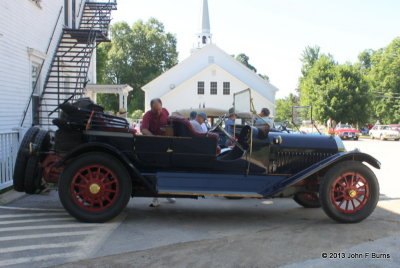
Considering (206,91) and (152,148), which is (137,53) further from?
(152,148)

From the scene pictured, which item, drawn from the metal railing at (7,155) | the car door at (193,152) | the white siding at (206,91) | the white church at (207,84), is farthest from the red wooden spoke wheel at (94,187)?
the white siding at (206,91)

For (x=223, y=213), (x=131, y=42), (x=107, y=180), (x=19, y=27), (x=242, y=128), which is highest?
(x=131, y=42)

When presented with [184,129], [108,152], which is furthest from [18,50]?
[184,129]

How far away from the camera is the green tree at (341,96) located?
1754 inches

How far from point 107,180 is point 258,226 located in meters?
2.16

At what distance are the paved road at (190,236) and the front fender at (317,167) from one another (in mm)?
526

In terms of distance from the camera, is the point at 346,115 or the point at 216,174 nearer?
the point at 216,174

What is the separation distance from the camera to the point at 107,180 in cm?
526

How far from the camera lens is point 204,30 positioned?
211 ft

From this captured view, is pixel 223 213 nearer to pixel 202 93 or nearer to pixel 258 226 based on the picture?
pixel 258 226

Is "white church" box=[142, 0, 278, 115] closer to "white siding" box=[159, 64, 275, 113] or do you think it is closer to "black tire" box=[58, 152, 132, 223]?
"white siding" box=[159, 64, 275, 113]

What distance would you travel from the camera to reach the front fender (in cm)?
532

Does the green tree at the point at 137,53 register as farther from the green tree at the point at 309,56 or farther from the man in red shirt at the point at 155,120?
the man in red shirt at the point at 155,120

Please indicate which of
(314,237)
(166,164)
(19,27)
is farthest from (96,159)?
(19,27)
